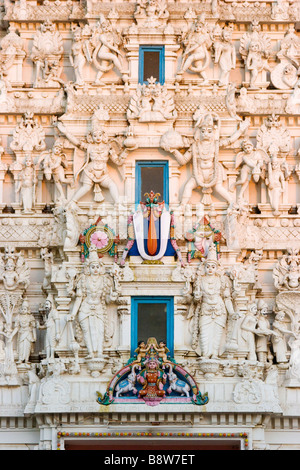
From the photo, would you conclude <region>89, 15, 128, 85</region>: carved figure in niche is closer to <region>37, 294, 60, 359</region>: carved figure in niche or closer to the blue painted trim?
the blue painted trim

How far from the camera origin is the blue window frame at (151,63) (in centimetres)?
3419

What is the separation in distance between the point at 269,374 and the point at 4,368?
6401 millimetres

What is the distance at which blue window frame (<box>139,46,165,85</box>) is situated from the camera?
34188 mm

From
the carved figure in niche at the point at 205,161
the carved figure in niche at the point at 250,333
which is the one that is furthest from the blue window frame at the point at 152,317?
the carved figure in niche at the point at 205,161

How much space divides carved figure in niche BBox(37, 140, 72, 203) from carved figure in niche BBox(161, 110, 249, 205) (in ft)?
8.68

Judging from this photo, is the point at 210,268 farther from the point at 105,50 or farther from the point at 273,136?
the point at 105,50

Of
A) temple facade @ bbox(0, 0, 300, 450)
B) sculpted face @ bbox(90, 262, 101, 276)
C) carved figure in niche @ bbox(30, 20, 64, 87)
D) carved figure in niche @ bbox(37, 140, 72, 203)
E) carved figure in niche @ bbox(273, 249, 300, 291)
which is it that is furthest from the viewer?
carved figure in niche @ bbox(30, 20, 64, 87)

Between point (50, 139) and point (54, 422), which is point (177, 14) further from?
point (54, 422)

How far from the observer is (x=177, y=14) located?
34844 mm

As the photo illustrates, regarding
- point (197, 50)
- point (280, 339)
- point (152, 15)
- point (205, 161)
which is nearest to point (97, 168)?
point (205, 161)

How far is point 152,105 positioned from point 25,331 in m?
6.66

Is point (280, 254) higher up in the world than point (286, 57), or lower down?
lower down

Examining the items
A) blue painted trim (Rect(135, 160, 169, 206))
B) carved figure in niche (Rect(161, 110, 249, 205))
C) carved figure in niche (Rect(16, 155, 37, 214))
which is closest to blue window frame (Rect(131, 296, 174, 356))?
blue painted trim (Rect(135, 160, 169, 206))

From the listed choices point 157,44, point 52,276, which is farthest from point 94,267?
point 157,44
